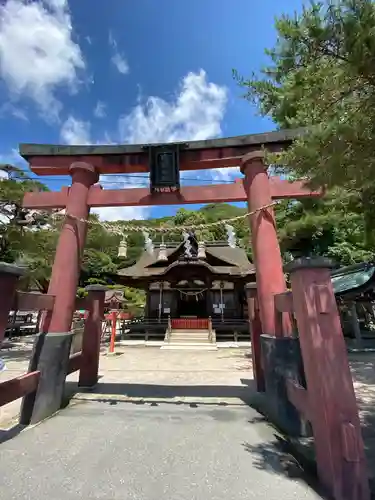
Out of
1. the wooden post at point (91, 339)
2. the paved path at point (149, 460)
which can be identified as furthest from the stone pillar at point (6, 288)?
the wooden post at point (91, 339)

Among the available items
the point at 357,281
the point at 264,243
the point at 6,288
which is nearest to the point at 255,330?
the point at 264,243

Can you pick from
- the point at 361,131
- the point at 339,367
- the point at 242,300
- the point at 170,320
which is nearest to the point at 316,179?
the point at 361,131

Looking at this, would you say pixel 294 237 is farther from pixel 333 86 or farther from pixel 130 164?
pixel 333 86

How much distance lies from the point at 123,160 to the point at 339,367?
473 centimetres

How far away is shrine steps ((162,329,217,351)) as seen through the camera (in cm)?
1377

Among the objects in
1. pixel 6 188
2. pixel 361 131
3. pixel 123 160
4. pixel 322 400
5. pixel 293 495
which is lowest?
pixel 293 495

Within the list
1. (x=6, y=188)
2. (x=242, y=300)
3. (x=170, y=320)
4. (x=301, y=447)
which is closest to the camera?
(x=301, y=447)

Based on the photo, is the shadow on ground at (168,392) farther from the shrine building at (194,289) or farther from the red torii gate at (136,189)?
the shrine building at (194,289)

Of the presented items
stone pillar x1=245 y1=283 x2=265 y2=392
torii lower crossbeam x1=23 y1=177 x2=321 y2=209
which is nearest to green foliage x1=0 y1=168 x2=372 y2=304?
torii lower crossbeam x1=23 y1=177 x2=321 y2=209

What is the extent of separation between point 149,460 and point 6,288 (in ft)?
7.34

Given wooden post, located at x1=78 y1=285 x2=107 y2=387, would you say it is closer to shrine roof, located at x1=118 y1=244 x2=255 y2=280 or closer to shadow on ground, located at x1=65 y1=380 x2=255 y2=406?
shadow on ground, located at x1=65 y1=380 x2=255 y2=406

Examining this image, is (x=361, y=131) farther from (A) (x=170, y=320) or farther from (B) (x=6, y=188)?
(A) (x=170, y=320)

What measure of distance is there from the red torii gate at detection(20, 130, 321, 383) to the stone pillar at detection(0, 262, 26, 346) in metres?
1.40

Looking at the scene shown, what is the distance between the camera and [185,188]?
522 centimetres
